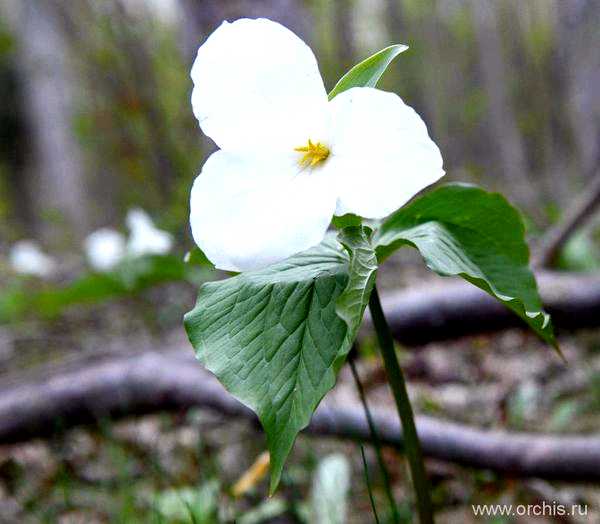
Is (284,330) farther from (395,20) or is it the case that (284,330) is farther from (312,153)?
(395,20)

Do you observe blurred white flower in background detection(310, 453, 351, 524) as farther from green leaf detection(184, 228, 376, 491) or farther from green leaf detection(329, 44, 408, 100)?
green leaf detection(329, 44, 408, 100)

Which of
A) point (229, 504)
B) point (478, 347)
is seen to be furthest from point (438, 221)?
point (478, 347)

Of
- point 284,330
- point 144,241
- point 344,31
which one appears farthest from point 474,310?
point 344,31

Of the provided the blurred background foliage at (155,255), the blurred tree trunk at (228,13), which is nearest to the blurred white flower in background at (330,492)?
the blurred background foliage at (155,255)

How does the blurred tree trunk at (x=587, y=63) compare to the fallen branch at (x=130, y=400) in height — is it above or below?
above

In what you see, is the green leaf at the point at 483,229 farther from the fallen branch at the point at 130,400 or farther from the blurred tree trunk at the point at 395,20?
the blurred tree trunk at the point at 395,20

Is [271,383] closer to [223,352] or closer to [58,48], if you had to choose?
[223,352]

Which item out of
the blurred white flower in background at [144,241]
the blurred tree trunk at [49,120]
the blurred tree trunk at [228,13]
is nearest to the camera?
the blurred tree trunk at [228,13]
